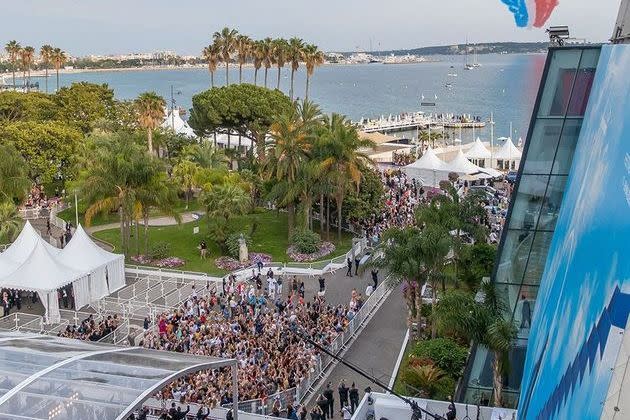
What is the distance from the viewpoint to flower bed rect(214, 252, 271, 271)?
1340 inches

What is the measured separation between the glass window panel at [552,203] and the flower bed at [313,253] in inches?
722

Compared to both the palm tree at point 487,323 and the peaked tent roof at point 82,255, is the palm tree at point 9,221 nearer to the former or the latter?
the peaked tent roof at point 82,255

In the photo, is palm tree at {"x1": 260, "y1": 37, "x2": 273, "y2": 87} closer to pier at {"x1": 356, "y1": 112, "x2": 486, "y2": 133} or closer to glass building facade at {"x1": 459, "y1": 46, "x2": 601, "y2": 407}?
pier at {"x1": 356, "y1": 112, "x2": 486, "y2": 133}

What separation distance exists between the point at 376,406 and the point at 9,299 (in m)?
17.7

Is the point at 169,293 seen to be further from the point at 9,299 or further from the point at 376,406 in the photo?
the point at 376,406

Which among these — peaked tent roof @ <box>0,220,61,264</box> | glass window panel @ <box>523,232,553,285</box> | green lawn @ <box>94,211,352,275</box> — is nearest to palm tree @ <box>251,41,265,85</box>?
green lawn @ <box>94,211,352,275</box>

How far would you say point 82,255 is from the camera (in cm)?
2947

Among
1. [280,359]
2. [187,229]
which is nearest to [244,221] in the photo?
[187,229]

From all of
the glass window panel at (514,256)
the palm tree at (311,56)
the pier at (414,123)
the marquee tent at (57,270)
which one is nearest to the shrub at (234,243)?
the marquee tent at (57,270)

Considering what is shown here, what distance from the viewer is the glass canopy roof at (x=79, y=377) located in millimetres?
11961

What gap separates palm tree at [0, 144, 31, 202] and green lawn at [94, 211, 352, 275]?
A: 467cm

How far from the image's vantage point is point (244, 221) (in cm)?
4169

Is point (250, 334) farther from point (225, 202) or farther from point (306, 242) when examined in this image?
point (225, 202)

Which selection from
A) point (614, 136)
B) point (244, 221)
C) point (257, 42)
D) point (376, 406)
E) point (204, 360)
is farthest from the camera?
point (257, 42)
